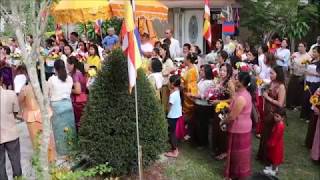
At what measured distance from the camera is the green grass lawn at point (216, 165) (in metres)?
6.72

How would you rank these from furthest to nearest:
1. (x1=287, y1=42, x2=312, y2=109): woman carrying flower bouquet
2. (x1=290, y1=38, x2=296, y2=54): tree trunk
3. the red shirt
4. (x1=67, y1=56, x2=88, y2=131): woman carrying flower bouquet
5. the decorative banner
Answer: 1. the decorative banner
2. (x1=290, y1=38, x2=296, y2=54): tree trunk
3. (x1=287, y1=42, x2=312, y2=109): woman carrying flower bouquet
4. (x1=67, y1=56, x2=88, y2=131): woman carrying flower bouquet
5. the red shirt

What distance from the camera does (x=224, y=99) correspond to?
7.16m

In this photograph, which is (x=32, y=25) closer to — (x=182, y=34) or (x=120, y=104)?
(x=120, y=104)

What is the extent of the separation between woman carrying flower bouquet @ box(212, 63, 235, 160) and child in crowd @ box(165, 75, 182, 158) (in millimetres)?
613

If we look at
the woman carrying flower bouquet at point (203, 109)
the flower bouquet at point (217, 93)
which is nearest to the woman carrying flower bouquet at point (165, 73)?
the woman carrying flower bouquet at point (203, 109)

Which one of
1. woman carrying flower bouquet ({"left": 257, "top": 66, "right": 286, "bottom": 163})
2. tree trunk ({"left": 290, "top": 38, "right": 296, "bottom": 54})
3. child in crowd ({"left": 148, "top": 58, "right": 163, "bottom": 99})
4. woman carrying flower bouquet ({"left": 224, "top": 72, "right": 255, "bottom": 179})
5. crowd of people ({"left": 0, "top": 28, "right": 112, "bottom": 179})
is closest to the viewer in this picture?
crowd of people ({"left": 0, "top": 28, "right": 112, "bottom": 179})

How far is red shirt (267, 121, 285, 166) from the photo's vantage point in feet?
22.1

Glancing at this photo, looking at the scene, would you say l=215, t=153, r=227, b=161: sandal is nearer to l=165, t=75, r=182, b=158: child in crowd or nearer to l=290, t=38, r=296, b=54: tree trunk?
l=165, t=75, r=182, b=158: child in crowd

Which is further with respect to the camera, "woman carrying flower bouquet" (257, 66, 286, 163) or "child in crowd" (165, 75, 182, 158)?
"child in crowd" (165, 75, 182, 158)

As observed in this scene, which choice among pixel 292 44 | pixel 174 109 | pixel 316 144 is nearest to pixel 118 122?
pixel 174 109

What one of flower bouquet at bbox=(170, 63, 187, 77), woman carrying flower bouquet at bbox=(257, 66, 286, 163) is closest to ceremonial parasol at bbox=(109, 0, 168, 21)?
flower bouquet at bbox=(170, 63, 187, 77)

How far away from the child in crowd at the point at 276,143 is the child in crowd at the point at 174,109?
1.56 meters

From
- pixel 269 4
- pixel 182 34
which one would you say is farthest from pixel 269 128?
pixel 182 34

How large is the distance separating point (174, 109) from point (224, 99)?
834 mm
